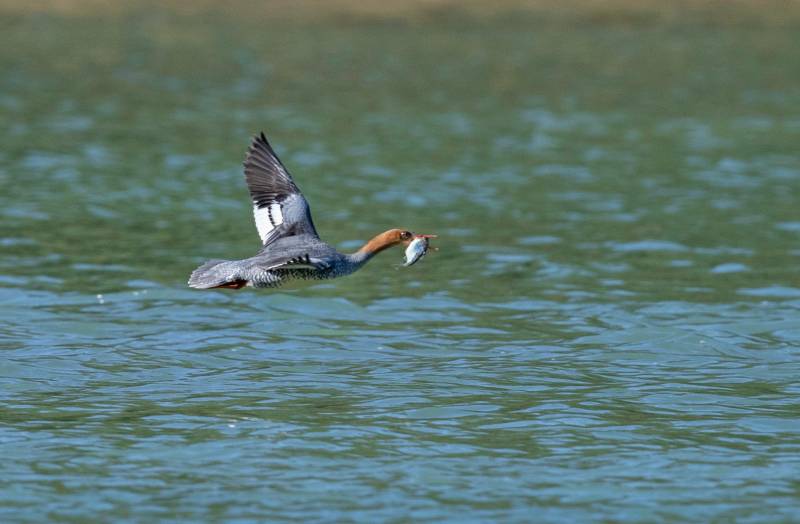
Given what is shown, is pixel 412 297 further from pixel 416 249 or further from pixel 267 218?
pixel 416 249

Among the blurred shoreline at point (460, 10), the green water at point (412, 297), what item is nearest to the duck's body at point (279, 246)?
the green water at point (412, 297)

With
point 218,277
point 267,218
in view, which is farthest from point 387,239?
point 218,277

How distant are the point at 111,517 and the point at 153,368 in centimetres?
429

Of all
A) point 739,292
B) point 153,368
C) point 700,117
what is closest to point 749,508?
point 153,368

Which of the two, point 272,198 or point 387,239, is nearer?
point 387,239

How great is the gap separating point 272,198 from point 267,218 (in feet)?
0.98

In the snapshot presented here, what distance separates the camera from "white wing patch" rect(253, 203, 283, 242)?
15.1 m

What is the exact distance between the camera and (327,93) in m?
33.0

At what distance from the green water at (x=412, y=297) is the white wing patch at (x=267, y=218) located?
1.24 m

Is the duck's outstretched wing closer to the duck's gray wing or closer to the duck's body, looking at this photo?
the duck's body

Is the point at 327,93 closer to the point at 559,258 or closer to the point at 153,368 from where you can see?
the point at 559,258

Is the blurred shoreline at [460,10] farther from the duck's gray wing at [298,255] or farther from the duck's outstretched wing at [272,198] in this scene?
the duck's gray wing at [298,255]

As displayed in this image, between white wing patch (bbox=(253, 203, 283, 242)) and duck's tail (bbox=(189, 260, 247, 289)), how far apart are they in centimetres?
132

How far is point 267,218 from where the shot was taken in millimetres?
15258
